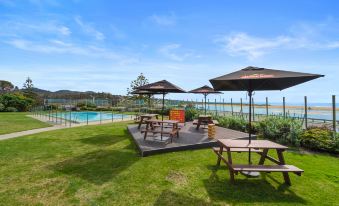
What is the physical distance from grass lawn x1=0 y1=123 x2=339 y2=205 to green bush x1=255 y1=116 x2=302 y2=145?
135 cm

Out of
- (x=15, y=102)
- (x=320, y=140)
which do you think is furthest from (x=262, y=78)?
(x=15, y=102)

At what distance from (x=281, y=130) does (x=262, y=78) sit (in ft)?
17.9

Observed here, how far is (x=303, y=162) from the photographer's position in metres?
5.65

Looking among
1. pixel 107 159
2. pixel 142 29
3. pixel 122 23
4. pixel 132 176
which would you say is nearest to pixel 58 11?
pixel 122 23

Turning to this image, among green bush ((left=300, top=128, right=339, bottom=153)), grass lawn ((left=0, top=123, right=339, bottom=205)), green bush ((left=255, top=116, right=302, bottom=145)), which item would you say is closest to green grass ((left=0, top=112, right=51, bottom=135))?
grass lawn ((left=0, top=123, right=339, bottom=205))

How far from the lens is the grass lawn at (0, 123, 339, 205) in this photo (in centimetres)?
347

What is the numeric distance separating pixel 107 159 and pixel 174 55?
1119cm

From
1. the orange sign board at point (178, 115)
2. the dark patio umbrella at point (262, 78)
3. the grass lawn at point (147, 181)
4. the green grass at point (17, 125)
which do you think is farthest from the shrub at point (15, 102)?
the dark patio umbrella at point (262, 78)

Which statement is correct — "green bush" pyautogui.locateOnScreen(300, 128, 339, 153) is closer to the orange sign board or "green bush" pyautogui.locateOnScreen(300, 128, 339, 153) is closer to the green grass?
the orange sign board

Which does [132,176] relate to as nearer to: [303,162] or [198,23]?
[303,162]

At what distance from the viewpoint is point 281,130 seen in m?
8.30

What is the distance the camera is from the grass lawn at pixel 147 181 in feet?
11.4

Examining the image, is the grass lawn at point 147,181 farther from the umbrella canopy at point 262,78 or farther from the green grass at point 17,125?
the green grass at point 17,125

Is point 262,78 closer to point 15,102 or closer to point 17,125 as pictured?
point 17,125
